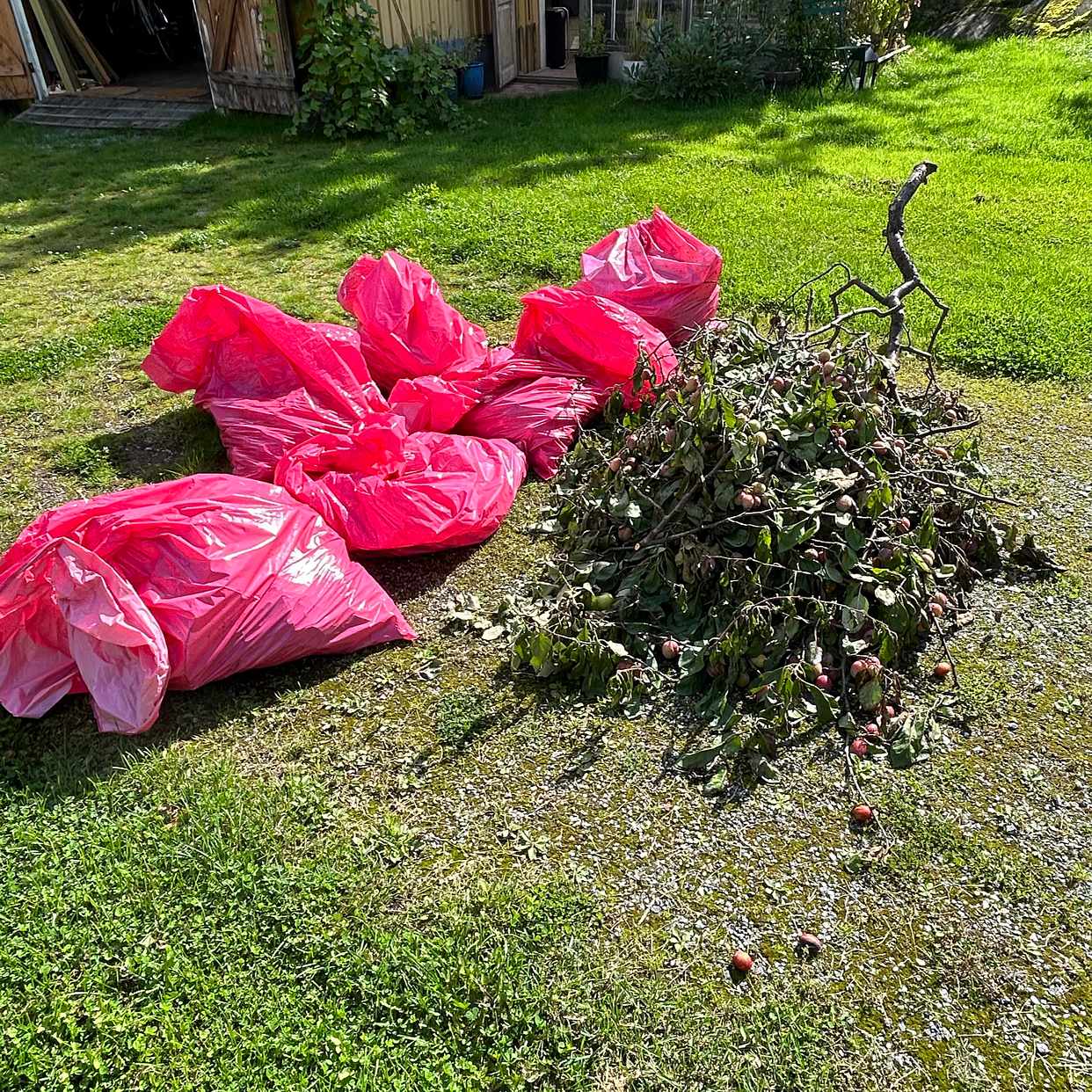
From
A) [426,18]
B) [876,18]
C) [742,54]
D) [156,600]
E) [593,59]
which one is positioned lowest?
[156,600]

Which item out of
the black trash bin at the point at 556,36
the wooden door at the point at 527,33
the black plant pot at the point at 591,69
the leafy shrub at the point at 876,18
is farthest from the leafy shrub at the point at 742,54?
the black trash bin at the point at 556,36

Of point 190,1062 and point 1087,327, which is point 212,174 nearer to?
point 1087,327

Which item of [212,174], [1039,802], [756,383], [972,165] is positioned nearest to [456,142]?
[212,174]

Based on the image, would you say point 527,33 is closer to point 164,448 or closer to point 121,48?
point 121,48

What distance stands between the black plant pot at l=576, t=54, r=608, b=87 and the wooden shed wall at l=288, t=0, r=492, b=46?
1.13 meters

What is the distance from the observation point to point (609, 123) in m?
9.07

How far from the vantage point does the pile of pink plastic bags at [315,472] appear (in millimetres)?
2678

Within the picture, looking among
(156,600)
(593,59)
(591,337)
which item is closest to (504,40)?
(593,59)

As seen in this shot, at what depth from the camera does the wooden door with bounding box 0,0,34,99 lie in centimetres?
1048

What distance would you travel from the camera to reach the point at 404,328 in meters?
4.25

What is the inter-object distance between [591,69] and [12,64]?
6754 mm

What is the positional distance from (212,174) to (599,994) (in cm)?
809

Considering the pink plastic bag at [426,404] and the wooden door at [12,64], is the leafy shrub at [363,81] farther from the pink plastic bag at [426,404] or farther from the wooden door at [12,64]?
the pink plastic bag at [426,404]

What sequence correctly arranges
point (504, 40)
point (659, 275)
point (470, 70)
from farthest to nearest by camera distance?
point (504, 40) < point (470, 70) < point (659, 275)
